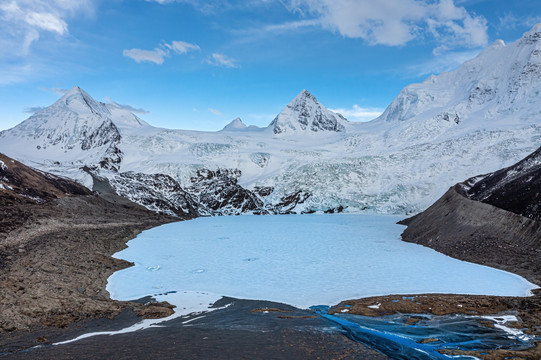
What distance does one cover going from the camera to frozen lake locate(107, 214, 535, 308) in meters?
18.5

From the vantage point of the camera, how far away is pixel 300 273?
74.9ft

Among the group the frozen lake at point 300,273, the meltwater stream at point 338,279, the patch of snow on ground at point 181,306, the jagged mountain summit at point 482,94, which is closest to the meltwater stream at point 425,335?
the meltwater stream at point 338,279

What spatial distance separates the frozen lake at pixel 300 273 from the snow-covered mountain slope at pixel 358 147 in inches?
2126

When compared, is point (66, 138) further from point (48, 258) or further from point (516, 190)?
point (516, 190)

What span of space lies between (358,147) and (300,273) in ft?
463

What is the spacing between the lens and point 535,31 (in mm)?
148500

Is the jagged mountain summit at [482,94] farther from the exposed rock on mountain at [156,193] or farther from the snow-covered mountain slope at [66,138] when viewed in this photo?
the snow-covered mountain slope at [66,138]

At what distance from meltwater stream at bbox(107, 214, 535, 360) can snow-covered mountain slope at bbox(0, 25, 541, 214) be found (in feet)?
183

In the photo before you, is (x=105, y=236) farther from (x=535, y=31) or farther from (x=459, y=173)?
(x=535, y=31)

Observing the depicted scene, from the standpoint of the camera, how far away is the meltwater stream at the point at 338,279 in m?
12.1

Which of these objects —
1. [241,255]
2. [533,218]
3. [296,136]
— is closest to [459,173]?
[533,218]

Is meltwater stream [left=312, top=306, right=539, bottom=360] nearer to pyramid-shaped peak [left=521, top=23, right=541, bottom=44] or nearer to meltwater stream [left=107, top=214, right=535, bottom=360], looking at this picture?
meltwater stream [left=107, top=214, right=535, bottom=360]

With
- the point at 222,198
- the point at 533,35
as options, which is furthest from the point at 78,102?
the point at 533,35

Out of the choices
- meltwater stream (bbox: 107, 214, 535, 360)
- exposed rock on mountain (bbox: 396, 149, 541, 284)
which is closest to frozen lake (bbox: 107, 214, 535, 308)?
meltwater stream (bbox: 107, 214, 535, 360)
